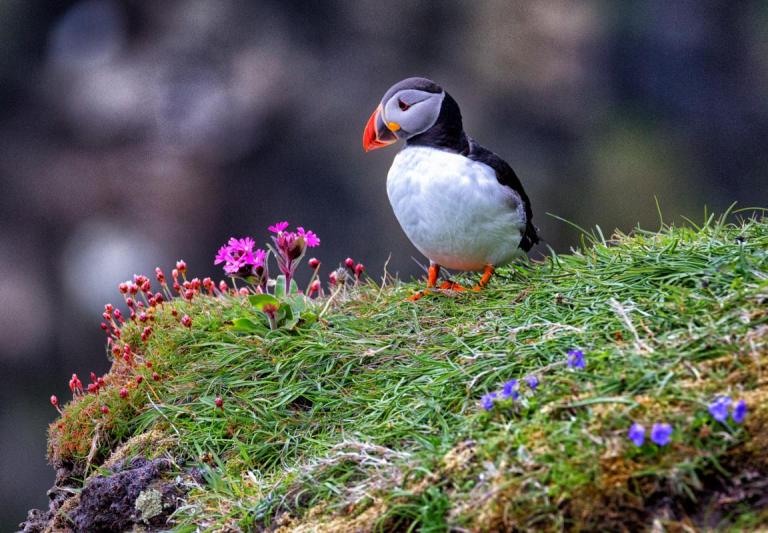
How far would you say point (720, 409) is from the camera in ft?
6.73

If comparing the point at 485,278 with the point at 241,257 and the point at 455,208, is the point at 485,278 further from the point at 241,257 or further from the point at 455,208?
the point at 241,257

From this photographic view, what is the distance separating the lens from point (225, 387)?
3.68 meters

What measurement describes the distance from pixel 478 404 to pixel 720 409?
829mm

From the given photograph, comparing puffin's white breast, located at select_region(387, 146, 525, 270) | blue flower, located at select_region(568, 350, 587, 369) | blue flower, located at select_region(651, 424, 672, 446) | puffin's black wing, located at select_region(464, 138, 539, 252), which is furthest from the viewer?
puffin's black wing, located at select_region(464, 138, 539, 252)

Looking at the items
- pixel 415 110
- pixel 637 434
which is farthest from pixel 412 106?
pixel 637 434

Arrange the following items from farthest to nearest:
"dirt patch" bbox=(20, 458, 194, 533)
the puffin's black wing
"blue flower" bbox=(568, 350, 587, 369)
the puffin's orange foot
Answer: the puffin's orange foot
the puffin's black wing
"dirt patch" bbox=(20, 458, 194, 533)
"blue flower" bbox=(568, 350, 587, 369)

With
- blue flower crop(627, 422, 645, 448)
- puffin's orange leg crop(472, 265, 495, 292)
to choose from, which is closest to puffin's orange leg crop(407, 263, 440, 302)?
puffin's orange leg crop(472, 265, 495, 292)

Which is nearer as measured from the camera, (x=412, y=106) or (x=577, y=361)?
(x=577, y=361)

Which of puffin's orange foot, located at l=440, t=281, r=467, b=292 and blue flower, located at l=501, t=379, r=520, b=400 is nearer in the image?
blue flower, located at l=501, t=379, r=520, b=400

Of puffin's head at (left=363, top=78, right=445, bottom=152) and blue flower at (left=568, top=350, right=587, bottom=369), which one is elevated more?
puffin's head at (left=363, top=78, right=445, bottom=152)

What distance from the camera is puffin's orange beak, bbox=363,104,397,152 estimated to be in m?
4.10

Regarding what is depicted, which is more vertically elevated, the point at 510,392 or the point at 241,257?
the point at 241,257

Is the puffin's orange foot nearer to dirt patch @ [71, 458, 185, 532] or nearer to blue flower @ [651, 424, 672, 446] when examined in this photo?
dirt patch @ [71, 458, 185, 532]

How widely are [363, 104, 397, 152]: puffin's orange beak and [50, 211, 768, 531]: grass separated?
0.81m
